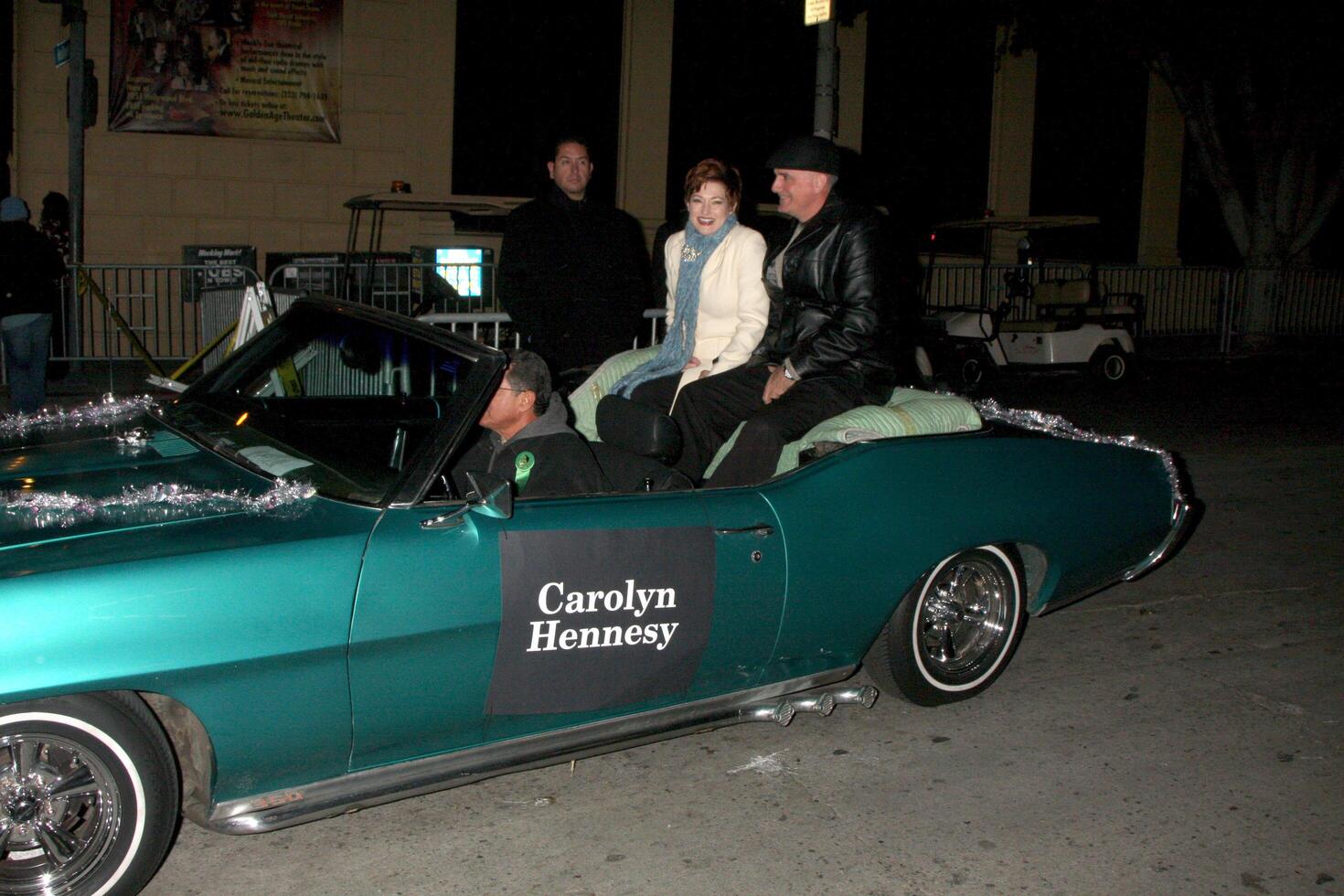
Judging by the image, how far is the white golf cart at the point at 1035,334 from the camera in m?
13.9

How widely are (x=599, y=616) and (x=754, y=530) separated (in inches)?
23.1

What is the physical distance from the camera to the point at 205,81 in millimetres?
14352

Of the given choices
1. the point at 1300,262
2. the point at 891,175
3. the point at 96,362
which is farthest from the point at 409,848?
the point at 1300,262

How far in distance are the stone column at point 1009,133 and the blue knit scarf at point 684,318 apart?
16.1 metres

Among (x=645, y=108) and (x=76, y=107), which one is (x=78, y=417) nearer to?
(x=76, y=107)

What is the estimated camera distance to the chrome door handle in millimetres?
3888

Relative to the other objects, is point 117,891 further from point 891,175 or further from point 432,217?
point 891,175

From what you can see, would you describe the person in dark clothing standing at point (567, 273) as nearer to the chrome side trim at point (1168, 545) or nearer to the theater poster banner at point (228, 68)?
the chrome side trim at point (1168, 545)

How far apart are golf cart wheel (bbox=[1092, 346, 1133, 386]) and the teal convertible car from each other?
1004 cm

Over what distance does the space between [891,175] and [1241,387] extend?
678cm

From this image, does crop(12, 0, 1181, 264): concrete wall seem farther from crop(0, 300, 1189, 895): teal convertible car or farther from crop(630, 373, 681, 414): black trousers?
crop(0, 300, 1189, 895): teal convertible car

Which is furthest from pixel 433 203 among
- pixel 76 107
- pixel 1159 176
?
pixel 1159 176

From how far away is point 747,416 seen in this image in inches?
203

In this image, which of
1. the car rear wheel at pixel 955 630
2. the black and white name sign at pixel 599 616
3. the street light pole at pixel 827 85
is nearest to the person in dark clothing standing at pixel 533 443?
the black and white name sign at pixel 599 616
